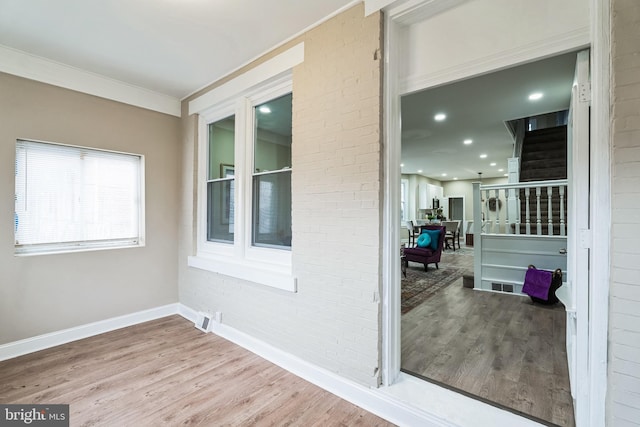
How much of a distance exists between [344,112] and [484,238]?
386 cm

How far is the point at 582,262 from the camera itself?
1.45 meters

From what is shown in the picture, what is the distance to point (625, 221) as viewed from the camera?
121 centimetres

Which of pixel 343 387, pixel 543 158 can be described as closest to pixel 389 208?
pixel 343 387

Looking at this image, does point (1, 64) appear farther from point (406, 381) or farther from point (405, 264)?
point (405, 264)

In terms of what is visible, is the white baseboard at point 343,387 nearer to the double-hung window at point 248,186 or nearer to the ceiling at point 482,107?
the double-hung window at point 248,186

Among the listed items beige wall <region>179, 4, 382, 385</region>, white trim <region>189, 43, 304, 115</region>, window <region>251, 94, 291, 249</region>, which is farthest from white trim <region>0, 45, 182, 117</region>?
beige wall <region>179, 4, 382, 385</region>

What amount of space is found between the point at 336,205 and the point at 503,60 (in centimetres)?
133

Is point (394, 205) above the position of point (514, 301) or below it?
above

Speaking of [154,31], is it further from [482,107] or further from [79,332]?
[482,107]

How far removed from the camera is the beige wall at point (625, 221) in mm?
1188

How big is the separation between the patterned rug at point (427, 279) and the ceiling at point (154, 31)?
343 centimetres

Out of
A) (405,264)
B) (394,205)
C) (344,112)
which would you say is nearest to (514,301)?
(405,264)

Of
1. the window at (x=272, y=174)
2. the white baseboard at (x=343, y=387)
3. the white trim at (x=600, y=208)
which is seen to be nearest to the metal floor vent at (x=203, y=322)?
the white baseboard at (x=343, y=387)

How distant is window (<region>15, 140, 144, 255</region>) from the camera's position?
276cm
